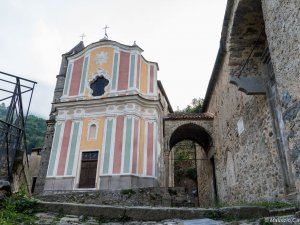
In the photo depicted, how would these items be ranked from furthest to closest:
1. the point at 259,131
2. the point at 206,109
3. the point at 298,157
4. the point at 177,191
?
the point at 206,109
the point at 177,191
the point at 259,131
the point at 298,157

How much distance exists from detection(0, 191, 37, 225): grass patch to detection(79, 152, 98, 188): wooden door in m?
9.43

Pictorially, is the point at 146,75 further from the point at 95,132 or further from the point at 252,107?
the point at 252,107

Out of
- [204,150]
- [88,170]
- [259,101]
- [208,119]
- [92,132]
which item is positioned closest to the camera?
[259,101]

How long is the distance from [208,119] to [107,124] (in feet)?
19.2

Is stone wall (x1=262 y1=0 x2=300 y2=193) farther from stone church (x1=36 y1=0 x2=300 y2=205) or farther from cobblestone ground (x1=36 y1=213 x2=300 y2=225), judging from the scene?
cobblestone ground (x1=36 y1=213 x2=300 y2=225)

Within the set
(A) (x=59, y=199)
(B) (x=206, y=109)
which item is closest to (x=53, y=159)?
(A) (x=59, y=199)

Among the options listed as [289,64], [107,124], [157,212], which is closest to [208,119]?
[107,124]

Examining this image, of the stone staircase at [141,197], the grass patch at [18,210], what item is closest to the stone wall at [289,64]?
the grass patch at [18,210]

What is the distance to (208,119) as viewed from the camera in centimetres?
1584

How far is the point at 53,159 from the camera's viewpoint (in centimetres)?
1495

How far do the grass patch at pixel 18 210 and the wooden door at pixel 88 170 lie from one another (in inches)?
371

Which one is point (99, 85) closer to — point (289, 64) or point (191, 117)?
point (191, 117)

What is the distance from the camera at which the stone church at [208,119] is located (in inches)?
156

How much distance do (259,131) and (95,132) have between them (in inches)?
396
